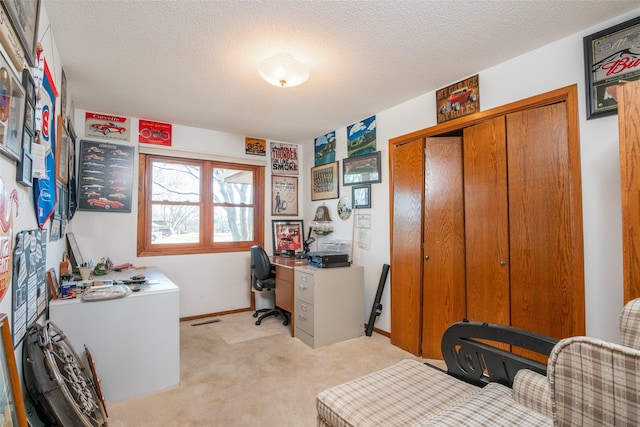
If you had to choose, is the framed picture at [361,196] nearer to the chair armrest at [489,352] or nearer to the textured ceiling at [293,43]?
the textured ceiling at [293,43]

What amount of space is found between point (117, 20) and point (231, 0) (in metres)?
0.74

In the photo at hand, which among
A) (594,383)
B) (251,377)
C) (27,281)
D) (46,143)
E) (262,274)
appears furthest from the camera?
(262,274)

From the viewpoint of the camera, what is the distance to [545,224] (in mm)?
2029

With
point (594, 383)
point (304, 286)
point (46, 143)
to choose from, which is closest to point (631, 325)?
point (594, 383)

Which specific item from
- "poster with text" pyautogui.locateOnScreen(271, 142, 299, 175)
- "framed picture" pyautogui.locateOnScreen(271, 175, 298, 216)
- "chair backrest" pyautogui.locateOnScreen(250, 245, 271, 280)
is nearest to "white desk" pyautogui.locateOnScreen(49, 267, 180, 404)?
"chair backrest" pyautogui.locateOnScreen(250, 245, 271, 280)

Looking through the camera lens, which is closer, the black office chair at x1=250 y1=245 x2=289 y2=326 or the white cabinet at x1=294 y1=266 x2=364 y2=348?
the white cabinet at x1=294 y1=266 x2=364 y2=348

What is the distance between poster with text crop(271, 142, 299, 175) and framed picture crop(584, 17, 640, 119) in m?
3.40

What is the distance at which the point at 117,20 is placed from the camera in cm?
178

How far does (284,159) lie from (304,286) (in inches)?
84.8

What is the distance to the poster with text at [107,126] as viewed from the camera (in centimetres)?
322

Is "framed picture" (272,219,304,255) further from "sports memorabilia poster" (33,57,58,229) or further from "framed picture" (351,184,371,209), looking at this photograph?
"sports memorabilia poster" (33,57,58,229)

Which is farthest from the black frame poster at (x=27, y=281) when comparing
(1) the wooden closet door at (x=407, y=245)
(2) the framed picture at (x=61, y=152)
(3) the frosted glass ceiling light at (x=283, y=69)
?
(1) the wooden closet door at (x=407, y=245)

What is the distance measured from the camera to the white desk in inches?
75.2

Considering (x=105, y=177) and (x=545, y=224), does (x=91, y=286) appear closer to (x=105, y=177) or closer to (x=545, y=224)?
(x=105, y=177)
